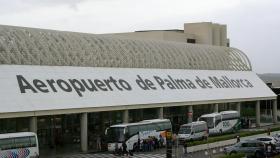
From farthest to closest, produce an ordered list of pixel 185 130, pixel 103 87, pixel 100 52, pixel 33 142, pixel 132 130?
pixel 100 52 → pixel 185 130 → pixel 103 87 → pixel 132 130 → pixel 33 142

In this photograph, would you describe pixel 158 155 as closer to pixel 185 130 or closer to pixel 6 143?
pixel 185 130

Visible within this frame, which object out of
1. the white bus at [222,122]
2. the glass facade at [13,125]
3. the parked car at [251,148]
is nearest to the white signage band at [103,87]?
the white bus at [222,122]

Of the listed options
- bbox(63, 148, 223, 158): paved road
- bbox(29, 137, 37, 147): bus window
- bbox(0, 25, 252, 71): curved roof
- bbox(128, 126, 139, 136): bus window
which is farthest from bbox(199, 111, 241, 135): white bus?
bbox(29, 137, 37, 147): bus window

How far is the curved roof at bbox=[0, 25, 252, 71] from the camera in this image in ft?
136

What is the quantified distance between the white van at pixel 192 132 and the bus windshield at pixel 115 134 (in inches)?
266

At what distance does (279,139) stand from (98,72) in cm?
1634

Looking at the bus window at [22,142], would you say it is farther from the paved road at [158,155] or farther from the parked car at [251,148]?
the parked car at [251,148]

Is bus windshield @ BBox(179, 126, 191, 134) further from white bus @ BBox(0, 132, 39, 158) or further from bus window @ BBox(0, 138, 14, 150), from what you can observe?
bus window @ BBox(0, 138, 14, 150)

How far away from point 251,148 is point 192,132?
1044 cm

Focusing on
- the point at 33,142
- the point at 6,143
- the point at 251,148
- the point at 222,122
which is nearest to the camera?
the point at 6,143

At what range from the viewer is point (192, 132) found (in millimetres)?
44375

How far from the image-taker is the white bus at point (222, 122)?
49.4 meters

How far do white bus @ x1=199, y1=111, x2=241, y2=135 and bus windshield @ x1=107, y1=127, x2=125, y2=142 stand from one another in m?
13.3

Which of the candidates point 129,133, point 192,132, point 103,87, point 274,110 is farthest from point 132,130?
point 274,110
